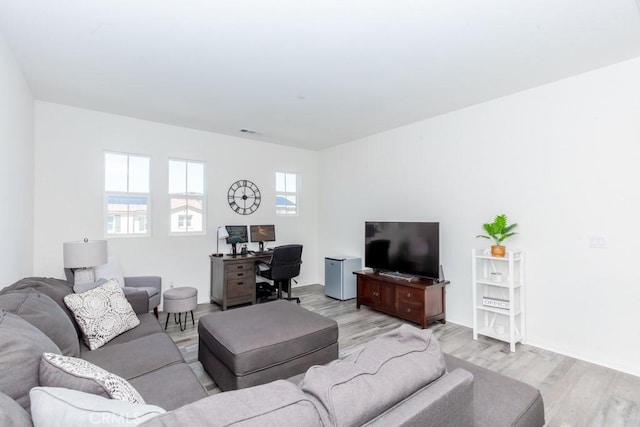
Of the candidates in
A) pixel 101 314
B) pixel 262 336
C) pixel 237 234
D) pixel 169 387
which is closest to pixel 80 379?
pixel 169 387

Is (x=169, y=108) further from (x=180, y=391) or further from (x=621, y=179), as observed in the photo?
(x=621, y=179)

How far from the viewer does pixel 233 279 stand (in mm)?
4410

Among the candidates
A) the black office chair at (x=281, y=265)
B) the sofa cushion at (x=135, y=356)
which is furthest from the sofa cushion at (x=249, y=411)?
the black office chair at (x=281, y=265)

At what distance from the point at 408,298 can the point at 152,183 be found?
378cm

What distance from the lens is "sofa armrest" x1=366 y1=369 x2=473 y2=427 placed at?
2.83ft

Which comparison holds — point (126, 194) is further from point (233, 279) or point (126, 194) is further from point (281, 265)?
point (281, 265)

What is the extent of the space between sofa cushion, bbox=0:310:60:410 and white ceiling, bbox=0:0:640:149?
76.2 inches

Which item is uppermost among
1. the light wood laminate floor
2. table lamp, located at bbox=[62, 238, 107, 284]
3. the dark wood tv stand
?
table lamp, located at bbox=[62, 238, 107, 284]

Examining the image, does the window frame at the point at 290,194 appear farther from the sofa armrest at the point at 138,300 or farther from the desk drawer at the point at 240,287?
the sofa armrest at the point at 138,300

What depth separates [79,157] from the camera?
383 cm

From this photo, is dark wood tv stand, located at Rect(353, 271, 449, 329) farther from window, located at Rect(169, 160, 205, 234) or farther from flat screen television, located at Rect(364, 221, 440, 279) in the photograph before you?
window, located at Rect(169, 160, 205, 234)

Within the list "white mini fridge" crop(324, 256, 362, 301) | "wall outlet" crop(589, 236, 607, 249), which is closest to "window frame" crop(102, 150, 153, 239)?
"white mini fridge" crop(324, 256, 362, 301)

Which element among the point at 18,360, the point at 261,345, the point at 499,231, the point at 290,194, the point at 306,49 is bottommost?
the point at 261,345

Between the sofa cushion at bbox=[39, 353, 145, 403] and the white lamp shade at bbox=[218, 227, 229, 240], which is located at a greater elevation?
the white lamp shade at bbox=[218, 227, 229, 240]
